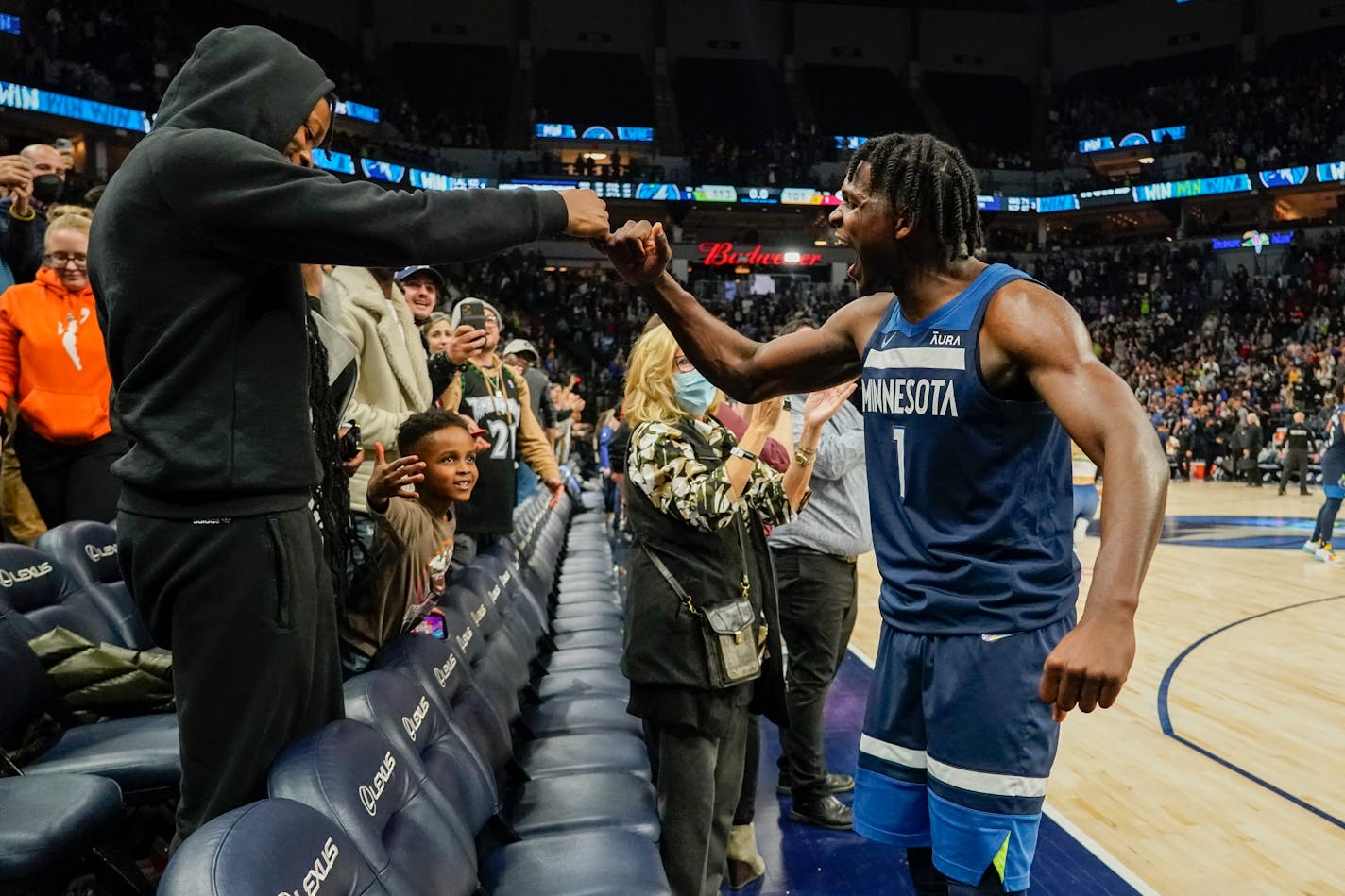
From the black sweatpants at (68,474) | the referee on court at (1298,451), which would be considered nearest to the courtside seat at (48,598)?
the black sweatpants at (68,474)

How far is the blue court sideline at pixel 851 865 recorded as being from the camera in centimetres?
299

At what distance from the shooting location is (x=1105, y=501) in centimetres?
147

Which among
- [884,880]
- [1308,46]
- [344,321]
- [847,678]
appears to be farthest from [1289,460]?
[1308,46]

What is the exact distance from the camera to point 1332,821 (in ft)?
11.3

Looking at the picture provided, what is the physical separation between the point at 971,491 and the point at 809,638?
1.98 m

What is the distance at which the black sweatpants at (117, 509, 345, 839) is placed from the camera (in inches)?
58.7

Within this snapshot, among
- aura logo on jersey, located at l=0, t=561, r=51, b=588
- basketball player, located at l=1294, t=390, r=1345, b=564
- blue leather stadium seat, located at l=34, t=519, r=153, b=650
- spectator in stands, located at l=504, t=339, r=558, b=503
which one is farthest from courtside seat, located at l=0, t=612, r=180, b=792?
basketball player, located at l=1294, t=390, r=1345, b=564

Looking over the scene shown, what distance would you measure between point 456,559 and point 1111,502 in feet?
9.95

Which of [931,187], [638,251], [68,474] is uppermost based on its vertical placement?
[931,187]

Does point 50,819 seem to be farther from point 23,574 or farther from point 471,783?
point 23,574

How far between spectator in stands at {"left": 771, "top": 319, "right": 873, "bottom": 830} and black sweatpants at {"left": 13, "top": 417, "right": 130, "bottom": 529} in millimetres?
2370

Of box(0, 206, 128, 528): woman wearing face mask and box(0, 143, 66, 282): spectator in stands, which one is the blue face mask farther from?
box(0, 143, 66, 282): spectator in stands

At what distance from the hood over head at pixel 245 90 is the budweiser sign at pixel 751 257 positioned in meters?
28.0

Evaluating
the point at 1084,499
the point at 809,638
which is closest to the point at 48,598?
the point at 809,638
